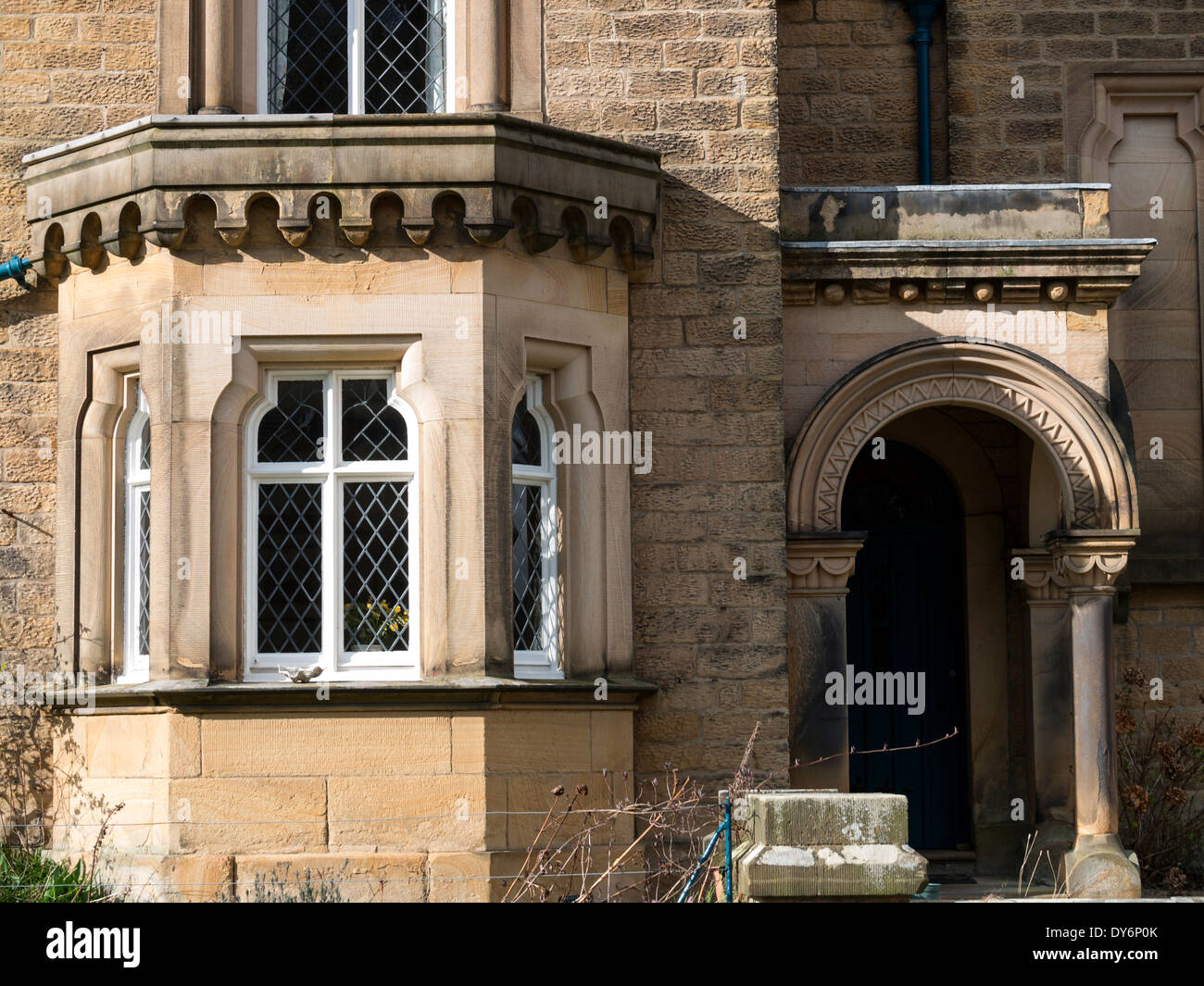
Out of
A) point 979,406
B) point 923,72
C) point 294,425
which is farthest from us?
point 923,72

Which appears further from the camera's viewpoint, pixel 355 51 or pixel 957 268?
pixel 957 268

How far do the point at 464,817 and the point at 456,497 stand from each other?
1.65 m

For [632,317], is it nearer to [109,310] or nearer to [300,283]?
[300,283]

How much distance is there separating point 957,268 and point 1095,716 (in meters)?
2.77

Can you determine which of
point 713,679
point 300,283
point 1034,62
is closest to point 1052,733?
point 713,679

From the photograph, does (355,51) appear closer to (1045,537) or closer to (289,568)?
(289,568)

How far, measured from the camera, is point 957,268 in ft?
33.7

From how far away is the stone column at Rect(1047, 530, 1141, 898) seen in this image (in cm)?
997

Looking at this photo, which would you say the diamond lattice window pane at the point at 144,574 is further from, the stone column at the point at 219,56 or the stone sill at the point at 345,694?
the stone column at the point at 219,56

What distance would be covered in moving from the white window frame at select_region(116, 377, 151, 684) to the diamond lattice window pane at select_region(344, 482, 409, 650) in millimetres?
1198

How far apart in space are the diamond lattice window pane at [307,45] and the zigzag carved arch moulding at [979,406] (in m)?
3.45

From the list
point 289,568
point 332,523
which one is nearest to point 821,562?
point 332,523

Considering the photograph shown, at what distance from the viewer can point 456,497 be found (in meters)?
8.95
